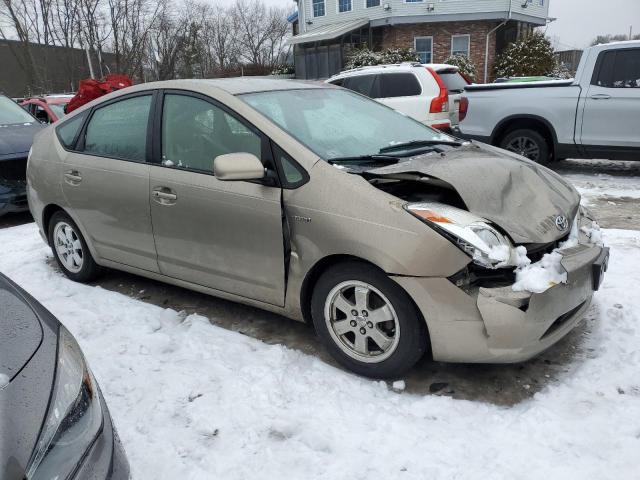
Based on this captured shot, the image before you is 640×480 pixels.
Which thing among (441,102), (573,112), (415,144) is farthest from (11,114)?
(573,112)

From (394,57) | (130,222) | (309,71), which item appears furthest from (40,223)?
(309,71)

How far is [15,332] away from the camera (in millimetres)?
1821

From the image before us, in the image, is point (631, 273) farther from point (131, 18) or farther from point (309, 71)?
point (131, 18)

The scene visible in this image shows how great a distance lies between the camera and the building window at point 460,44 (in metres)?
24.5

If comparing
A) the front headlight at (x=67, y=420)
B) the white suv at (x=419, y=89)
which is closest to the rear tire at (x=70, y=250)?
the front headlight at (x=67, y=420)

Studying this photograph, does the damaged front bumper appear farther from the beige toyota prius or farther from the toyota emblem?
the toyota emblem

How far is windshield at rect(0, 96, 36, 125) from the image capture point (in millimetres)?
8219

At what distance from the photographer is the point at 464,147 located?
3656mm

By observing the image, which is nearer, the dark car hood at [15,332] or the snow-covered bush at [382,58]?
the dark car hood at [15,332]

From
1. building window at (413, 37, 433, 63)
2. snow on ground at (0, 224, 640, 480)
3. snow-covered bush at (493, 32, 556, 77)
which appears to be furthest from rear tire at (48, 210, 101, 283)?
building window at (413, 37, 433, 63)

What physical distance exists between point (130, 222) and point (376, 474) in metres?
2.51

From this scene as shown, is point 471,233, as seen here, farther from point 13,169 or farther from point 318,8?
point 318,8

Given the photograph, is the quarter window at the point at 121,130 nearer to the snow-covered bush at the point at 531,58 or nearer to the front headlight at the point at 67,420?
the front headlight at the point at 67,420

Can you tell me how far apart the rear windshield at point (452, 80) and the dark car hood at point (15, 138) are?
6.81 m
